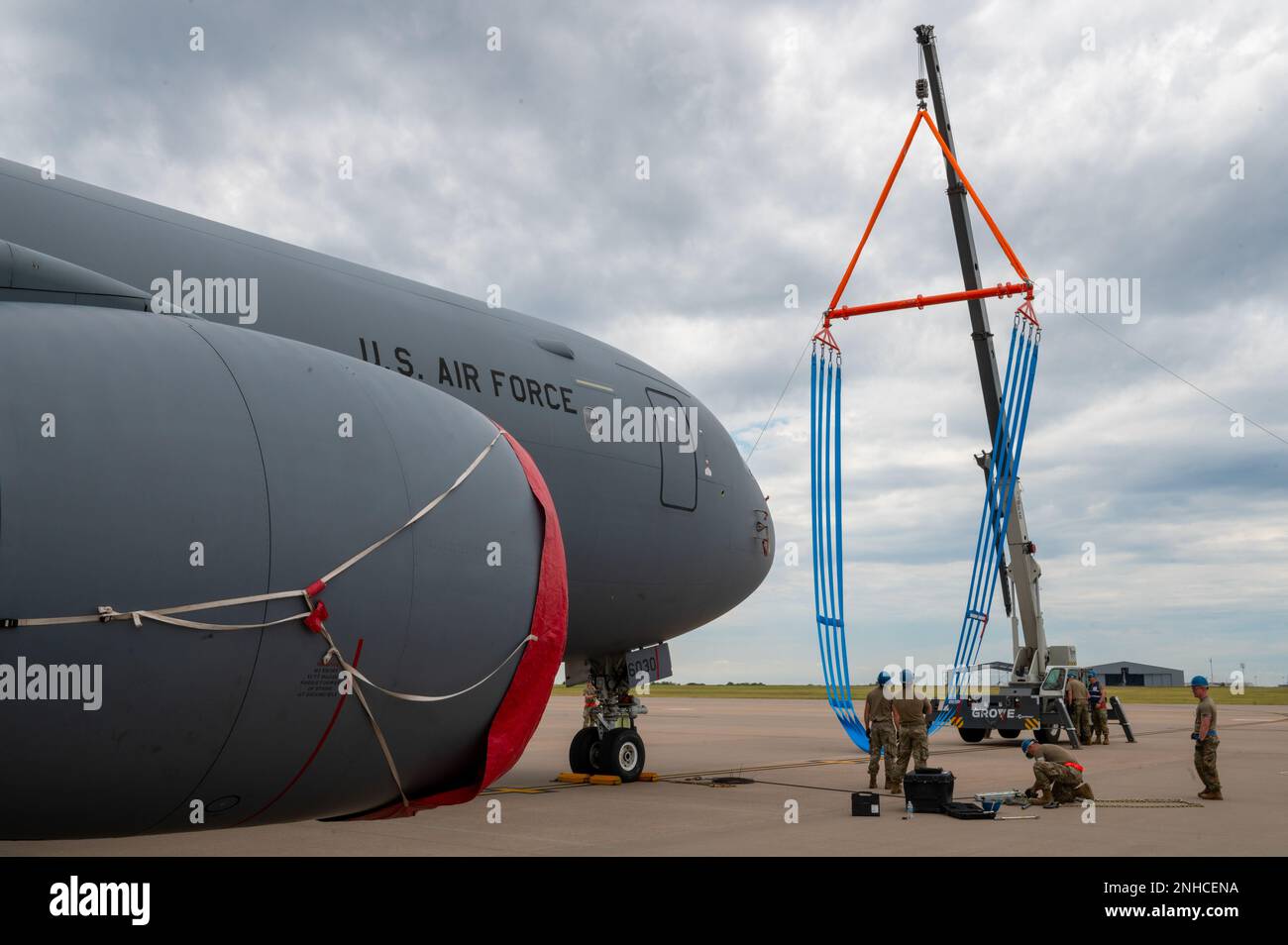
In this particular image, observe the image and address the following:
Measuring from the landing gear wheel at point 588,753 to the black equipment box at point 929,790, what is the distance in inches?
177

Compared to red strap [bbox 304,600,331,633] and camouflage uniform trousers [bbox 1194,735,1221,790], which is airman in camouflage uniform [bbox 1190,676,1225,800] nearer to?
camouflage uniform trousers [bbox 1194,735,1221,790]

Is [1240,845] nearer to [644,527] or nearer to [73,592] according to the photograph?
[644,527]

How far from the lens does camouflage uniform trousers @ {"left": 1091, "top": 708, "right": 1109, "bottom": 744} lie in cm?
2344

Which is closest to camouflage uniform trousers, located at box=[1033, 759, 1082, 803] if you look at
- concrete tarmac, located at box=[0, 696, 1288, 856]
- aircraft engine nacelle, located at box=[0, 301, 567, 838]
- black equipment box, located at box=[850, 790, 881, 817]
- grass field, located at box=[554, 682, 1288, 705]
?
concrete tarmac, located at box=[0, 696, 1288, 856]

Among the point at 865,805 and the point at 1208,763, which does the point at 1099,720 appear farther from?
the point at 865,805

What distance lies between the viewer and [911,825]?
36.7ft

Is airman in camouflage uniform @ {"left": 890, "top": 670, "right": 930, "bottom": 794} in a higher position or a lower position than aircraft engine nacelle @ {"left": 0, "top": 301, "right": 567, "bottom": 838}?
lower

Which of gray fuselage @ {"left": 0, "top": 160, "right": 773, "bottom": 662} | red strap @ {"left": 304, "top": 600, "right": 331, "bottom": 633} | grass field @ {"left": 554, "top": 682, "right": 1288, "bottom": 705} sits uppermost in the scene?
gray fuselage @ {"left": 0, "top": 160, "right": 773, "bottom": 662}

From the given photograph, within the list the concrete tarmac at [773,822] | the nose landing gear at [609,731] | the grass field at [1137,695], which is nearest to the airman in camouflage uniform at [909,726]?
the concrete tarmac at [773,822]

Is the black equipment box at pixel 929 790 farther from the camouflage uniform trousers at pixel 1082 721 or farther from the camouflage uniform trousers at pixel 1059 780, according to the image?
the camouflage uniform trousers at pixel 1082 721

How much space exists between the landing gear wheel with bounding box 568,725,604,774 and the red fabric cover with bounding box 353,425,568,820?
9.76 metres

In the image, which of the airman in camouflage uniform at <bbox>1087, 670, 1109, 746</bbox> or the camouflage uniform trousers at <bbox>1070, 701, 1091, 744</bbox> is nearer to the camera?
the camouflage uniform trousers at <bbox>1070, 701, 1091, 744</bbox>

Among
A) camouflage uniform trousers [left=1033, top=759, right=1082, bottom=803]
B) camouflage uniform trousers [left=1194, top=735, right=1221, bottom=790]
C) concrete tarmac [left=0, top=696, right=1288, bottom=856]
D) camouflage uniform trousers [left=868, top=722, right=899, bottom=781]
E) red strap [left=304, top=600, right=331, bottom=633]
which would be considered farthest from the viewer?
camouflage uniform trousers [left=868, top=722, right=899, bottom=781]
